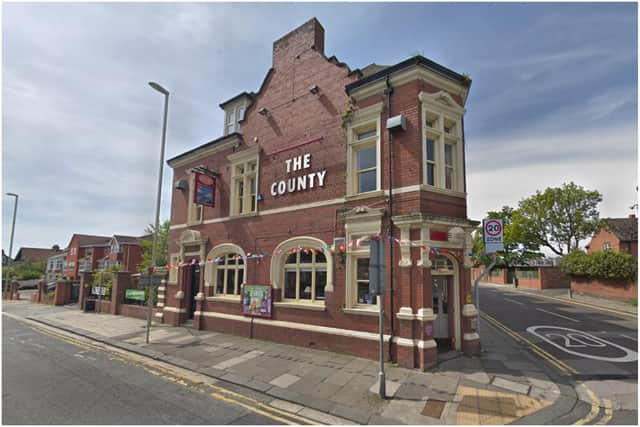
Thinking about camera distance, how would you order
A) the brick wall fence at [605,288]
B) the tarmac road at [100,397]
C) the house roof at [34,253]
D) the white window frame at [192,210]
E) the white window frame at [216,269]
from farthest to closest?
1. the house roof at [34,253]
2. the brick wall fence at [605,288]
3. the white window frame at [192,210]
4. the white window frame at [216,269]
5. the tarmac road at [100,397]

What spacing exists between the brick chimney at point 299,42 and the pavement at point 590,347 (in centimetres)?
1303

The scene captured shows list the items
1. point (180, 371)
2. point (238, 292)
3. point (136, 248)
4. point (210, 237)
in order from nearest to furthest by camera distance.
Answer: point (180, 371), point (238, 292), point (210, 237), point (136, 248)

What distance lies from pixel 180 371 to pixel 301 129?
899cm

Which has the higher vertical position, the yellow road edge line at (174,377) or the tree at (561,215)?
the tree at (561,215)

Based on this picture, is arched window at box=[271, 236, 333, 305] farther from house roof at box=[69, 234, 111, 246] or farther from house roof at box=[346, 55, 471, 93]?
house roof at box=[69, 234, 111, 246]

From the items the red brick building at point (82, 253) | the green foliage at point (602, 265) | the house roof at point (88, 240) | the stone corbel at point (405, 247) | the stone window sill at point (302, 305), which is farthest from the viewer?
the house roof at point (88, 240)

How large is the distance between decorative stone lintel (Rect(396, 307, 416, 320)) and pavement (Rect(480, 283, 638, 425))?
365 cm

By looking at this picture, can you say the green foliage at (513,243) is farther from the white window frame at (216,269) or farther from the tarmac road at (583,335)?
the white window frame at (216,269)

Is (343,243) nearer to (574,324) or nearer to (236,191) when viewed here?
(236,191)

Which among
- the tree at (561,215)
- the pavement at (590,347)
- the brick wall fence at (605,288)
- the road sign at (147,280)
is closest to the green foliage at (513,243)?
the tree at (561,215)

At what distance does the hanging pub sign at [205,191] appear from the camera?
47.7 feet

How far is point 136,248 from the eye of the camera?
147 feet

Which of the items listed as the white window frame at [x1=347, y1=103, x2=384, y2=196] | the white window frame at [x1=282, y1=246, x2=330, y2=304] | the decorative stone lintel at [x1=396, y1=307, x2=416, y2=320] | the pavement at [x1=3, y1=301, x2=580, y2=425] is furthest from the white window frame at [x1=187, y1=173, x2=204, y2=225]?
the decorative stone lintel at [x1=396, y1=307, x2=416, y2=320]

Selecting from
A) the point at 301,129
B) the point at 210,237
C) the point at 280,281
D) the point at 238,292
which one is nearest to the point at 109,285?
the point at 210,237
